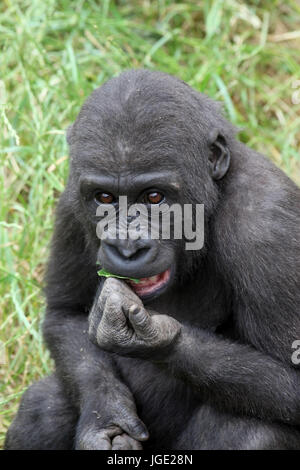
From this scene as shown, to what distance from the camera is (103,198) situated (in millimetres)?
5430

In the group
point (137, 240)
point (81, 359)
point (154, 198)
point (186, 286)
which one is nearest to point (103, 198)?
point (154, 198)

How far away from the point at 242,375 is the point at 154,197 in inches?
41.9

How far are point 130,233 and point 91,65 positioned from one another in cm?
377

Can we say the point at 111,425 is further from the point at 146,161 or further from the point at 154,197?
the point at 146,161

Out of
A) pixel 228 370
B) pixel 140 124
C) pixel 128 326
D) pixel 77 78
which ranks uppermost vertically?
pixel 77 78

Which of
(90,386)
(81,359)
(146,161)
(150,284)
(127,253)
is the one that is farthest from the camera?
(81,359)

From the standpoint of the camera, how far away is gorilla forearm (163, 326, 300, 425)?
213 inches

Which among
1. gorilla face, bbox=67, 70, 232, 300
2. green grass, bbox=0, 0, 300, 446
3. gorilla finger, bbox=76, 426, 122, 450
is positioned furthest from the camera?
green grass, bbox=0, 0, 300, 446

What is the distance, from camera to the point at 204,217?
5.54 meters

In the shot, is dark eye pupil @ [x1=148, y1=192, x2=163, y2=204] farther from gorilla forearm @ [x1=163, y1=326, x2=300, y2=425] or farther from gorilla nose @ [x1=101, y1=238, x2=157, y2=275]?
gorilla forearm @ [x1=163, y1=326, x2=300, y2=425]

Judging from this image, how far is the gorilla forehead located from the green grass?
1.72 m

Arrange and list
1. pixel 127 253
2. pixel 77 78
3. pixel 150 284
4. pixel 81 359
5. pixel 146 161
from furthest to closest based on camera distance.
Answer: pixel 77 78 → pixel 81 359 → pixel 150 284 → pixel 146 161 → pixel 127 253

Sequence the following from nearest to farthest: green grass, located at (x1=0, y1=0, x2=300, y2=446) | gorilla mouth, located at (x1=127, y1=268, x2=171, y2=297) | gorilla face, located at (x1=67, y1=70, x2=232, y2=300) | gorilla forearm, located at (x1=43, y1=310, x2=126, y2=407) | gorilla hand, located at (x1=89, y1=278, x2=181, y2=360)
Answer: gorilla hand, located at (x1=89, y1=278, x2=181, y2=360)
gorilla face, located at (x1=67, y1=70, x2=232, y2=300)
gorilla mouth, located at (x1=127, y1=268, x2=171, y2=297)
gorilla forearm, located at (x1=43, y1=310, x2=126, y2=407)
green grass, located at (x1=0, y1=0, x2=300, y2=446)

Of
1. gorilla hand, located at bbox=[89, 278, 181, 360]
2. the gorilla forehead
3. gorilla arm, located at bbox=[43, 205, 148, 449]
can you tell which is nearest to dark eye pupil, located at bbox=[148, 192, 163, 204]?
the gorilla forehead
